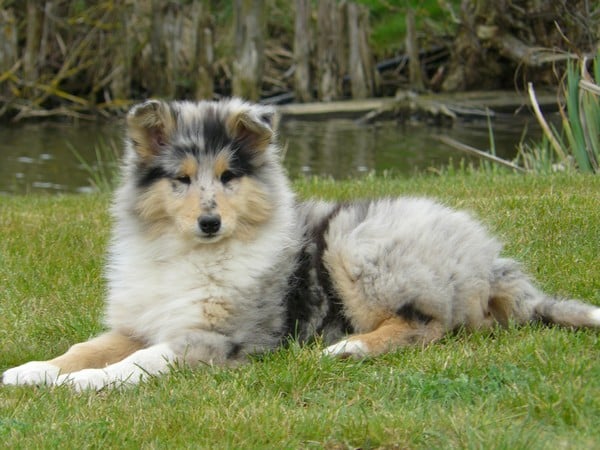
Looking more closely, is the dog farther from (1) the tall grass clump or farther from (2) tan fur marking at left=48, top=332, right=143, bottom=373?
(1) the tall grass clump

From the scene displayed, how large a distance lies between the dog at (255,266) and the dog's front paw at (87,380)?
0.22 meters

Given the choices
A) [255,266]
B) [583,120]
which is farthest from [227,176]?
[583,120]

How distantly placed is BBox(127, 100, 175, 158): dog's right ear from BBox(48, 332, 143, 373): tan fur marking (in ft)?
3.48

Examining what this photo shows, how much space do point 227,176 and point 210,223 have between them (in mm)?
308

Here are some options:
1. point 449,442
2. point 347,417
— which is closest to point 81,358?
point 347,417

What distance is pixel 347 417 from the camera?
13.4 feet

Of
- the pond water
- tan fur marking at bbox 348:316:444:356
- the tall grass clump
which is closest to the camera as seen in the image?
tan fur marking at bbox 348:316:444:356

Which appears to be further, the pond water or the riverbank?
the riverbank

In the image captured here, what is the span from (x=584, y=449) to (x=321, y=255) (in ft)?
7.41

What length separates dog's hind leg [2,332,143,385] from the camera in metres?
4.93

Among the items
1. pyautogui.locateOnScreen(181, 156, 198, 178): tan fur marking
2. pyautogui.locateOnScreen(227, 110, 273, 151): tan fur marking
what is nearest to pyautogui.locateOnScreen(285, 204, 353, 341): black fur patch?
pyautogui.locateOnScreen(227, 110, 273, 151): tan fur marking

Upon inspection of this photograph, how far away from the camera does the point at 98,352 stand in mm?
5285

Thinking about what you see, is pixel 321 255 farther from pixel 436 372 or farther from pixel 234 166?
pixel 436 372

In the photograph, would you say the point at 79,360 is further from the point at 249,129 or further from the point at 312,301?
the point at 249,129
